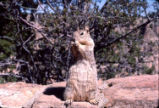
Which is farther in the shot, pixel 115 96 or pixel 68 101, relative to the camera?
pixel 115 96

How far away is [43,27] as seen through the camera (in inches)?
383

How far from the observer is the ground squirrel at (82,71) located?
5207 mm

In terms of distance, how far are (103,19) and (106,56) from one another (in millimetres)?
3187

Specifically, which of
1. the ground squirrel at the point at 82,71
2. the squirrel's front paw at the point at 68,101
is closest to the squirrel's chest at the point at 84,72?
the ground squirrel at the point at 82,71

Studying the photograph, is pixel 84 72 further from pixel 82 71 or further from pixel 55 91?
pixel 55 91

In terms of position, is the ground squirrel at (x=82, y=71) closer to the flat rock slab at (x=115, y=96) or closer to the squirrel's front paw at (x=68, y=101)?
the squirrel's front paw at (x=68, y=101)

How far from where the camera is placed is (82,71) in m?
5.27

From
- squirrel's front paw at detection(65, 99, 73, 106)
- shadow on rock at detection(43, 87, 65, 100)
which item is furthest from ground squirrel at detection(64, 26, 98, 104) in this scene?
shadow on rock at detection(43, 87, 65, 100)

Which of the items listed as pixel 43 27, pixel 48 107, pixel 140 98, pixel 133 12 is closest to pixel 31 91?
pixel 48 107

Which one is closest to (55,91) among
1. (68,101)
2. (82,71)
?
(68,101)

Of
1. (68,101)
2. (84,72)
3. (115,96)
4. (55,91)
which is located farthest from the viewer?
(55,91)

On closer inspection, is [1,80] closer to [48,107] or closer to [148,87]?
[48,107]

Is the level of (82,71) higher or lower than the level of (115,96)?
higher

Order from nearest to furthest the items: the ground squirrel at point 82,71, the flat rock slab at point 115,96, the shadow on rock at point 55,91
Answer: the ground squirrel at point 82,71 → the flat rock slab at point 115,96 → the shadow on rock at point 55,91
